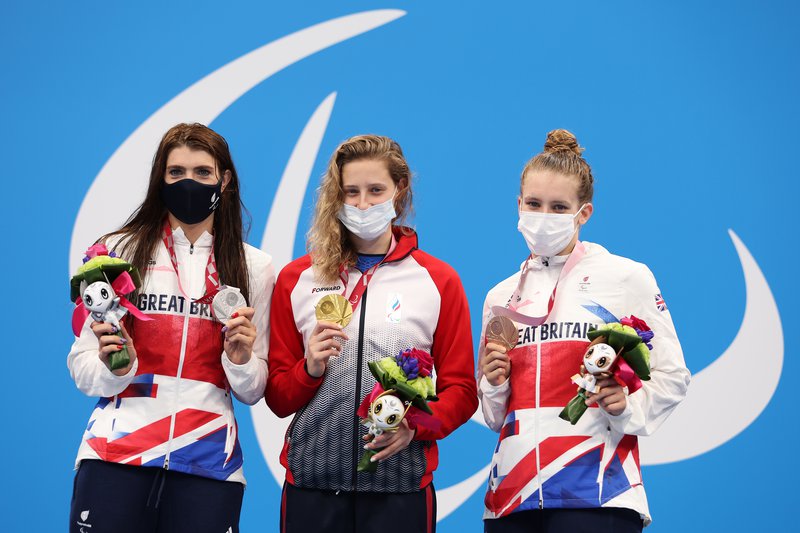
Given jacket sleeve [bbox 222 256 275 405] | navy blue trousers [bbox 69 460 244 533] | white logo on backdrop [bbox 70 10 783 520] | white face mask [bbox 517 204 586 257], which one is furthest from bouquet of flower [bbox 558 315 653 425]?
white logo on backdrop [bbox 70 10 783 520]

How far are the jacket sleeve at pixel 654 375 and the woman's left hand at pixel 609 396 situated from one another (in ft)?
0.19

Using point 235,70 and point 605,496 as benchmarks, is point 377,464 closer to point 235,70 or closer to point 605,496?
point 605,496

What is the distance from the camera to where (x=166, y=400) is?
2.73 meters

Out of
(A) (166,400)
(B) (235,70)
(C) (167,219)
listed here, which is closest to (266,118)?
(B) (235,70)

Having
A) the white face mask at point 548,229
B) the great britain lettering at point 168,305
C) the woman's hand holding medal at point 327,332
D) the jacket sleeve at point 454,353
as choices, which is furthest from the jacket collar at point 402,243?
the great britain lettering at point 168,305

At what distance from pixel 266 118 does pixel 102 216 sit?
89 cm

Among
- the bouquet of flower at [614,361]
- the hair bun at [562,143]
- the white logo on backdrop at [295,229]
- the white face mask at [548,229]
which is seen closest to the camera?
the bouquet of flower at [614,361]

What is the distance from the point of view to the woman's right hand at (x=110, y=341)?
8.54 feet

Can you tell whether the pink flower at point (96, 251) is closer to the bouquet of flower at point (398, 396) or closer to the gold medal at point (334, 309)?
the gold medal at point (334, 309)

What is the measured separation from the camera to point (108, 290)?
2.62 m

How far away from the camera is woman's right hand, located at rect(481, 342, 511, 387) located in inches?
107

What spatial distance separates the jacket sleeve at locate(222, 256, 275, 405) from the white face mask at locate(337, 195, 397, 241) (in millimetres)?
343

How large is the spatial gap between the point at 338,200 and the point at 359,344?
1.53ft

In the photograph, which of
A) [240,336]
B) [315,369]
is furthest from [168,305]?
[315,369]
